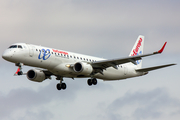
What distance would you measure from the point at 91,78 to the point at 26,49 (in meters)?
11.7

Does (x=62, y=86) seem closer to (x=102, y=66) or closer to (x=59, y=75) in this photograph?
(x=59, y=75)

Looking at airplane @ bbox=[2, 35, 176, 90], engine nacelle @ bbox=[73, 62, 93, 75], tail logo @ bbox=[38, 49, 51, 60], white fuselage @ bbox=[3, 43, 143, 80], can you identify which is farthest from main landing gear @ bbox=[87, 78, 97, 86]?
tail logo @ bbox=[38, 49, 51, 60]

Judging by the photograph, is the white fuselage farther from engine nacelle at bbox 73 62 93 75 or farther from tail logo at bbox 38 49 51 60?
engine nacelle at bbox 73 62 93 75

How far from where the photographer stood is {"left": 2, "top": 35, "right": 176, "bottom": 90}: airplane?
165ft

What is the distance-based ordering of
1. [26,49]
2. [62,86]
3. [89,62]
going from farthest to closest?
[62,86]
[89,62]
[26,49]

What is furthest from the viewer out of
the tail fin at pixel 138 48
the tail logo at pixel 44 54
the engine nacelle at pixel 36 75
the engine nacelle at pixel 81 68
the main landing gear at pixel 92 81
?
the tail fin at pixel 138 48

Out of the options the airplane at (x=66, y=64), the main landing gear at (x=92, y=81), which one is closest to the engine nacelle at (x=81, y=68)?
the airplane at (x=66, y=64)

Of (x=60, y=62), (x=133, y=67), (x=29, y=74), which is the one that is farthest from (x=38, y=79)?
(x=133, y=67)

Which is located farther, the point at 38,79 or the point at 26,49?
the point at 38,79

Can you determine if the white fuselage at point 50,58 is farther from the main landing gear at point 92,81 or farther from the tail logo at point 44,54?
the main landing gear at point 92,81

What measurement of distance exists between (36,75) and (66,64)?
6.15m

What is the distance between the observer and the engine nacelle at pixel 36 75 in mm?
57562

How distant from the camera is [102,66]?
5628cm

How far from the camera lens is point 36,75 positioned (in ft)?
189
